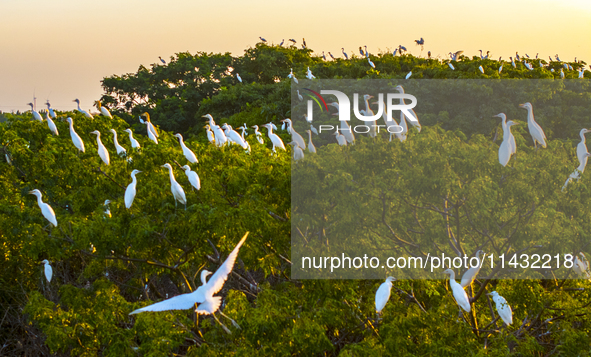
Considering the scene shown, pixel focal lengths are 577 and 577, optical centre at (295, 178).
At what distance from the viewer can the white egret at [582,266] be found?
6.71m

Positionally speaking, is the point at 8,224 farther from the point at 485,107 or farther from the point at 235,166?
the point at 485,107

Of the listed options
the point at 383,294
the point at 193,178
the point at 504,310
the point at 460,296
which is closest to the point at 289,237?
the point at 193,178

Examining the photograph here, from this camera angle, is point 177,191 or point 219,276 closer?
point 219,276

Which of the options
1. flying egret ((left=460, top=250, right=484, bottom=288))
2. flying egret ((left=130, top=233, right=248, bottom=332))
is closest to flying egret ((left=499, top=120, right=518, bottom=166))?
flying egret ((left=460, top=250, right=484, bottom=288))

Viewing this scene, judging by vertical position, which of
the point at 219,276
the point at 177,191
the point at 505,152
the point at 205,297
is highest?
the point at 505,152

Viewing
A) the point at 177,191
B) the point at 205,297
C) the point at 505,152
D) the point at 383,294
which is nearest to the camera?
the point at 205,297

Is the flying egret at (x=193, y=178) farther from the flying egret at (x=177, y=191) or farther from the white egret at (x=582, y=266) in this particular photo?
the white egret at (x=582, y=266)

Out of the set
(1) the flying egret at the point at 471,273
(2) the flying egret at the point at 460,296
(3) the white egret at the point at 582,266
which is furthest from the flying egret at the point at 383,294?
(3) the white egret at the point at 582,266

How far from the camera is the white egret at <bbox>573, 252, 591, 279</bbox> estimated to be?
671cm

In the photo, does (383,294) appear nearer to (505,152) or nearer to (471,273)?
(471,273)

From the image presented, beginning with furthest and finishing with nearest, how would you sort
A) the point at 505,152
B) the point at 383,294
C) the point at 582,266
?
the point at 505,152 < the point at 582,266 < the point at 383,294

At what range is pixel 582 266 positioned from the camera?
6719 mm

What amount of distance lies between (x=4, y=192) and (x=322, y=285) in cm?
701

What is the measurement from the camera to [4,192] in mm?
10773
